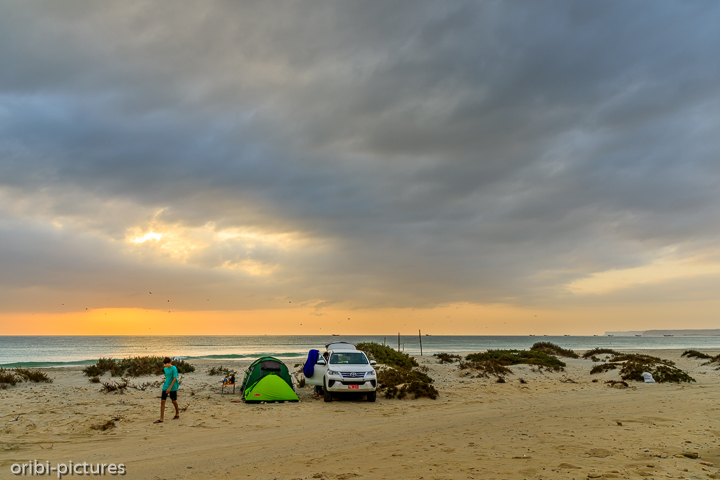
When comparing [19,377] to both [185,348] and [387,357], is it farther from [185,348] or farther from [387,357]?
[185,348]

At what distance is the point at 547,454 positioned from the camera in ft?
26.8

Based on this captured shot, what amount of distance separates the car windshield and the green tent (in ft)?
6.73

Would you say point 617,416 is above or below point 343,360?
below

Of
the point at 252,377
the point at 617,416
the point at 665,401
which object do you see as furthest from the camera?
the point at 252,377

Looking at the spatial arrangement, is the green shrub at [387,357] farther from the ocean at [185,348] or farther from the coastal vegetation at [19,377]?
the ocean at [185,348]

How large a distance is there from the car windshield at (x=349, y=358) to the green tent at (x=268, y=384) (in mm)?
2051

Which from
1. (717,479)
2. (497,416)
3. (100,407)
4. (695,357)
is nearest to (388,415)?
(497,416)

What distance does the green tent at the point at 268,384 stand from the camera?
15.9m

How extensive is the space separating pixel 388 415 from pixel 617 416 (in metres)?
6.70

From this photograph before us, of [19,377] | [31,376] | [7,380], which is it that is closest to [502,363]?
[31,376]

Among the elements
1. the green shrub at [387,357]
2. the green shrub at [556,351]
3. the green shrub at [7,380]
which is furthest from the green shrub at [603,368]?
the green shrub at [7,380]

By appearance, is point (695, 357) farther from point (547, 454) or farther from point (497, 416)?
point (547, 454)

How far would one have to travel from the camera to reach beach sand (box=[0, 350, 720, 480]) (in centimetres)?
745

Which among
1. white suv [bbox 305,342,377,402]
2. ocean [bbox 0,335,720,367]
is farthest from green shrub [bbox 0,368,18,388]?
ocean [bbox 0,335,720,367]
